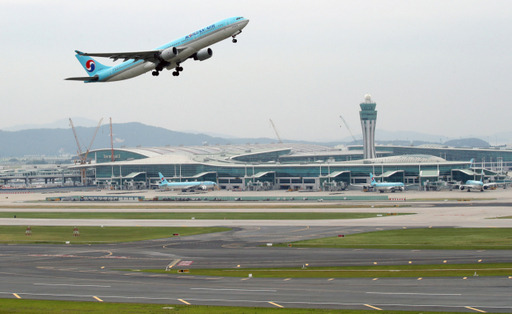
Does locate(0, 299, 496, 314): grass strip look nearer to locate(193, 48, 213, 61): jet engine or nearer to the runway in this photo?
the runway

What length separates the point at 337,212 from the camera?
120 m

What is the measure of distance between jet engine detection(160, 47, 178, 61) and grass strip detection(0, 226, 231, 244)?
26.9 metres

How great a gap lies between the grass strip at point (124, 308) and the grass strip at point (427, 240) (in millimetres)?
31604

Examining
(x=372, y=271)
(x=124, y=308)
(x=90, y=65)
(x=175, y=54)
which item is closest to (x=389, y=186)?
(x=90, y=65)

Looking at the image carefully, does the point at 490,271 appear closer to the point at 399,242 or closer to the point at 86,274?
the point at 399,242

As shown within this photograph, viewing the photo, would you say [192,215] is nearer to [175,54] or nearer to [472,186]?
[175,54]

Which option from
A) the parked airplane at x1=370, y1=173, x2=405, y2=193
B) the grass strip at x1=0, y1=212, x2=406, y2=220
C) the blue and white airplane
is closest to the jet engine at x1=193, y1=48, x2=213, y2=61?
the blue and white airplane

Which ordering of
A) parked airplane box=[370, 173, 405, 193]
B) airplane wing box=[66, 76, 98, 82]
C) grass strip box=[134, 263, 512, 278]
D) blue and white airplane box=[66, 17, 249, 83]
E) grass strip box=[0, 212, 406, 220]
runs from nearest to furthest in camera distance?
1. grass strip box=[134, 263, 512, 278]
2. blue and white airplane box=[66, 17, 249, 83]
3. airplane wing box=[66, 76, 98, 82]
4. grass strip box=[0, 212, 406, 220]
5. parked airplane box=[370, 173, 405, 193]

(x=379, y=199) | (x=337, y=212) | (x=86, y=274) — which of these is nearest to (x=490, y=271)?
(x=86, y=274)

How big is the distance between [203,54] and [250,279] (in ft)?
90.9

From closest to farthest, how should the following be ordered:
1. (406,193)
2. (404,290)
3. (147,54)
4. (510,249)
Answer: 1. (404,290)
2. (510,249)
3. (147,54)
4. (406,193)

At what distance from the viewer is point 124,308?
45938mm

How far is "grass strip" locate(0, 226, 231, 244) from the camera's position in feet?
289

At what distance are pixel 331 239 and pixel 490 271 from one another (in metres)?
27.4
